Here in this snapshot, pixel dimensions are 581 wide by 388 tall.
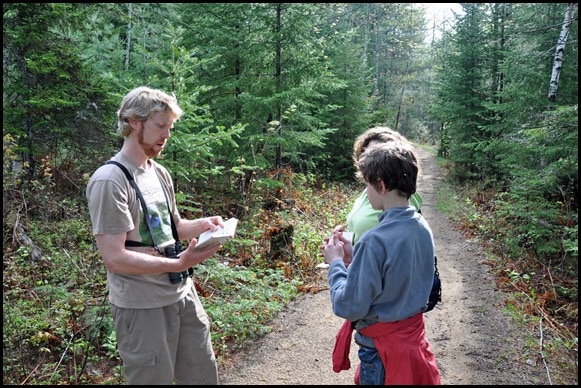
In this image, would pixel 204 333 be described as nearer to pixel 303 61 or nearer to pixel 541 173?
pixel 541 173

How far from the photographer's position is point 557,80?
368 inches

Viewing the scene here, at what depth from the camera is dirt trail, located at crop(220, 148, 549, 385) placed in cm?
422

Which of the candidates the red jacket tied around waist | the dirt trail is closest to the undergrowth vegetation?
the dirt trail

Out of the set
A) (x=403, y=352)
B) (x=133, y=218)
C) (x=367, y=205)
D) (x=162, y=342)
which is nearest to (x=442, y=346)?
(x=367, y=205)

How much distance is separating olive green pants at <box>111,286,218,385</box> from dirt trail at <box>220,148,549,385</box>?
151cm

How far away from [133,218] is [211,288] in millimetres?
3462

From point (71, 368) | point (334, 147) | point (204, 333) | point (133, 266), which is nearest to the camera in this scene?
point (133, 266)

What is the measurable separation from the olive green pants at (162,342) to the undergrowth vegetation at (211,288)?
64.5 inches

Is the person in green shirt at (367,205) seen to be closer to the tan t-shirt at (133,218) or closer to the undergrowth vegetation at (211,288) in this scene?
the tan t-shirt at (133,218)

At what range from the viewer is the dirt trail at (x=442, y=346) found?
13.8 feet

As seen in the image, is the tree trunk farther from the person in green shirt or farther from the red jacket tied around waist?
the red jacket tied around waist

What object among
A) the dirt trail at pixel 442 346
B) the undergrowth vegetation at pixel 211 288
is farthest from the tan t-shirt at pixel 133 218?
the dirt trail at pixel 442 346

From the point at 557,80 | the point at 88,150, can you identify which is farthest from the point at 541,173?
the point at 88,150

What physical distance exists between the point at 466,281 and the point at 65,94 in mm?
7826
